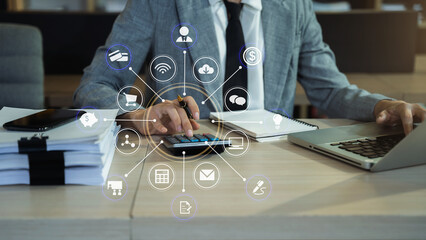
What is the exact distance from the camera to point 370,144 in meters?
0.81

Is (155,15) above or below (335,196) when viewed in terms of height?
above

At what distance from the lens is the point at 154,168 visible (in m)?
0.72

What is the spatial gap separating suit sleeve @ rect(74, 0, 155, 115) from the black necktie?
22cm

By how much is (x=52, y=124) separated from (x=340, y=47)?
190 centimetres

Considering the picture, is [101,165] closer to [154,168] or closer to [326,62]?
[154,168]

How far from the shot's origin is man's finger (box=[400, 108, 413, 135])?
2.92ft

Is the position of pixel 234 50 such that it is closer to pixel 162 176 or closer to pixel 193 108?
pixel 193 108

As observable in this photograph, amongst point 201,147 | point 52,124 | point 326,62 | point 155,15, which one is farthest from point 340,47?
point 52,124
